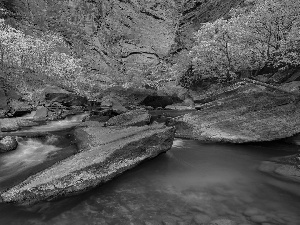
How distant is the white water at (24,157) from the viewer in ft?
33.8

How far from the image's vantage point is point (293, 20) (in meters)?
27.0

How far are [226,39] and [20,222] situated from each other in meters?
29.0

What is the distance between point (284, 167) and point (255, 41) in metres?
23.0

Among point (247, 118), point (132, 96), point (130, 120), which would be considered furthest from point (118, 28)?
point (247, 118)

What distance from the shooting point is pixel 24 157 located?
470 inches

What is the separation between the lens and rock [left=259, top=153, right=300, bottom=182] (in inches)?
354

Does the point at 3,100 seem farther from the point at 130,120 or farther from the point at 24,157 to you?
the point at 24,157

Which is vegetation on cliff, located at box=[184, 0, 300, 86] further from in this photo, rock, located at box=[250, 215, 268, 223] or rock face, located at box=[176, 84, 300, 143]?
rock, located at box=[250, 215, 268, 223]

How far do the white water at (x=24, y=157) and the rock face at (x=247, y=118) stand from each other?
6.52 metres

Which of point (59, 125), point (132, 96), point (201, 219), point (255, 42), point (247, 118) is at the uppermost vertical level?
point (255, 42)

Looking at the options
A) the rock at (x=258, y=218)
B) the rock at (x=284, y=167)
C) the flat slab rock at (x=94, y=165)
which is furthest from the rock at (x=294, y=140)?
the rock at (x=258, y=218)

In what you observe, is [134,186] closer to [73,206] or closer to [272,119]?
[73,206]

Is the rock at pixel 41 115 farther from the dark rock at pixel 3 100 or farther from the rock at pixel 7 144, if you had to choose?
the rock at pixel 7 144

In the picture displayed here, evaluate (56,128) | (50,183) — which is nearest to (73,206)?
(50,183)
